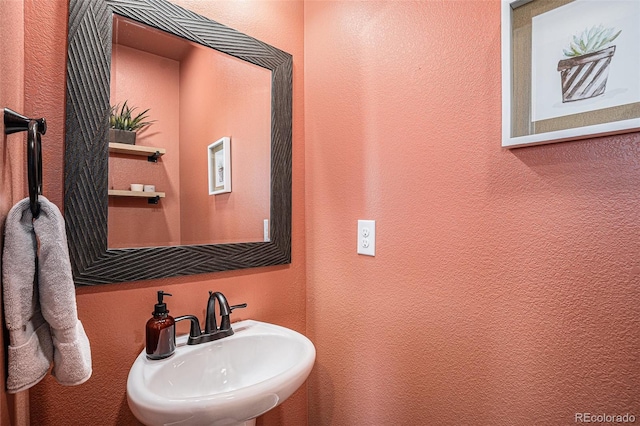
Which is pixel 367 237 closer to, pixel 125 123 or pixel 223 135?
pixel 223 135

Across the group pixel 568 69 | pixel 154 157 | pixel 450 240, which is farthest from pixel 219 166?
pixel 568 69

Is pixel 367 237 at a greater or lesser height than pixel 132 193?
lesser

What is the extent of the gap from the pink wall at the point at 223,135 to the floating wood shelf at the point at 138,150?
8 centimetres

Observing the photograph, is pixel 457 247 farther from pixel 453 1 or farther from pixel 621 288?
pixel 453 1

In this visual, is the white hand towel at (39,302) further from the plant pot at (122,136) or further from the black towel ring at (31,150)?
the plant pot at (122,136)

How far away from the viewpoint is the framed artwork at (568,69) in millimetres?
652

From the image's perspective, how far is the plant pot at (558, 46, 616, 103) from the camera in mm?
676

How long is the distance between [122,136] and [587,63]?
119cm

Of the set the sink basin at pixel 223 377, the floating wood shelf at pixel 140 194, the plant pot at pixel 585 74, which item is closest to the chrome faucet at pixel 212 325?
the sink basin at pixel 223 377

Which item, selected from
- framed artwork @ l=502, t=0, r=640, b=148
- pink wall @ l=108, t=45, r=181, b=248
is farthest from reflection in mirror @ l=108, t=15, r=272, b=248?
framed artwork @ l=502, t=0, r=640, b=148

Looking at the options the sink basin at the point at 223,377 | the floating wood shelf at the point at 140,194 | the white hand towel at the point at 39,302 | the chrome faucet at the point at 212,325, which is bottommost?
the sink basin at the point at 223,377

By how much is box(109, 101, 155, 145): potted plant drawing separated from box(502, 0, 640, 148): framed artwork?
103 centimetres

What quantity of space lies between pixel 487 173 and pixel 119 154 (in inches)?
40.7

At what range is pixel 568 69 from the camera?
72 centimetres
